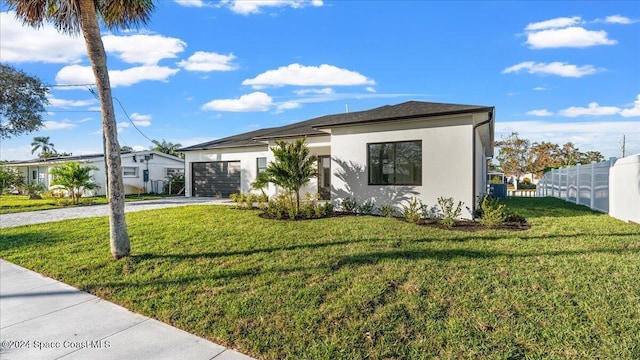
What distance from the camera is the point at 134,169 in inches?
915

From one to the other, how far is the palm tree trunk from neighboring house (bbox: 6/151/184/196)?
18.1 meters

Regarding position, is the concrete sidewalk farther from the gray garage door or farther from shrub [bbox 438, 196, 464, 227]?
the gray garage door

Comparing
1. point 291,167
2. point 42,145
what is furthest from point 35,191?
point 42,145

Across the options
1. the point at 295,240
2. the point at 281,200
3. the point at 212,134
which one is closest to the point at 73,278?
the point at 295,240

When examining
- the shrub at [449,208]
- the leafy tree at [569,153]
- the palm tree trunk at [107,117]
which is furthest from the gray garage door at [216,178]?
the leafy tree at [569,153]

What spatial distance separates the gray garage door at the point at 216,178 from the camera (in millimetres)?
18297

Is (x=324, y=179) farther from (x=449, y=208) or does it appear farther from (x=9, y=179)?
(x=9, y=179)

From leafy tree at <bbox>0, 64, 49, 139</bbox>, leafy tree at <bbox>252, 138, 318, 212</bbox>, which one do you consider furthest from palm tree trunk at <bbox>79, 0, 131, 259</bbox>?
leafy tree at <bbox>0, 64, 49, 139</bbox>

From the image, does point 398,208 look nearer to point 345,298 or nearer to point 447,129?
point 447,129

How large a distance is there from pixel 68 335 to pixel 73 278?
2.21 metres

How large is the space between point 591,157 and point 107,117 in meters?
52.6

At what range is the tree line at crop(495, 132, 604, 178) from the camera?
39.2m

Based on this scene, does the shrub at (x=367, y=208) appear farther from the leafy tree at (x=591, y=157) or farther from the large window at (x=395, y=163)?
the leafy tree at (x=591, y=157)

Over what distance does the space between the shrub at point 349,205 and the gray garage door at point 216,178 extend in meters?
9.09
